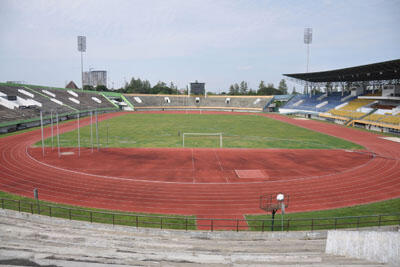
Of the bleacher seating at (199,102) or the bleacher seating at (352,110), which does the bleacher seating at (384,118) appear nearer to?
the bleacher seating at (352,110)

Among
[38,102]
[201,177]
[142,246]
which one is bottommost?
[201,177]

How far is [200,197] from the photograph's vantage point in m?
18.7

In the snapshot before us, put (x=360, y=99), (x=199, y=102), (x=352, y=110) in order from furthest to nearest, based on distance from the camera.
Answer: (x=199, y=102), (x=360, y=99), (x=352, y=110)

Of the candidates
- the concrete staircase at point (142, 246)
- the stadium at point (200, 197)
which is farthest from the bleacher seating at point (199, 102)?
the concrete staircase at point (142, 246)

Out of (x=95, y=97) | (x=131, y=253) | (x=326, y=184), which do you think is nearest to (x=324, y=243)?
(x=131, y=253)

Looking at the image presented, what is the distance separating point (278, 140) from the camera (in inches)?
1567

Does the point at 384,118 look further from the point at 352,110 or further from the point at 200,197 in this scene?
the point at 200,197

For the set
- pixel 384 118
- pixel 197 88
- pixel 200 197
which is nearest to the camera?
pixel 200 197

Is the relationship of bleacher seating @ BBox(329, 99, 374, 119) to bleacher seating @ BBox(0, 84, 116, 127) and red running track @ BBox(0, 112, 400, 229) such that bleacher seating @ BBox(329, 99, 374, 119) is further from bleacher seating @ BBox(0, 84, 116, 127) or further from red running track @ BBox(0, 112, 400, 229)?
bleacher seating @ BBox(0, 84, 116, 127)

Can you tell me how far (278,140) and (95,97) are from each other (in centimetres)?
6791

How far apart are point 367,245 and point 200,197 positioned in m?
10.4

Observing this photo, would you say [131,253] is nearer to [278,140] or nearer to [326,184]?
[326,184]

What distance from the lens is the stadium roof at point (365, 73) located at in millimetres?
47531

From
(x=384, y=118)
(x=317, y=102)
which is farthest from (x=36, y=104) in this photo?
(x=317, y=102)
